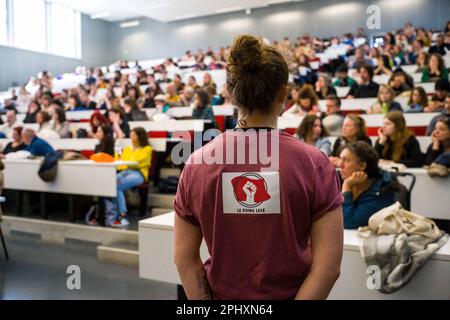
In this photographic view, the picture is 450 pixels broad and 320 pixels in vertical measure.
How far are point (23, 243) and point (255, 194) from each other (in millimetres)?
3713

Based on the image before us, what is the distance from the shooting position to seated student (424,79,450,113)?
14.1 feet

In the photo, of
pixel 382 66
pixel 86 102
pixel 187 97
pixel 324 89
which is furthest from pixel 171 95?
pixel 382 66

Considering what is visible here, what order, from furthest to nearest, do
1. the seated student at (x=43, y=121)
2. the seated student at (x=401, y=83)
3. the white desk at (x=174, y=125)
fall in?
the seated student at (x=43, y=121) < the seated student at (x=401, y=83) < the white desk at (x=174, y=125)

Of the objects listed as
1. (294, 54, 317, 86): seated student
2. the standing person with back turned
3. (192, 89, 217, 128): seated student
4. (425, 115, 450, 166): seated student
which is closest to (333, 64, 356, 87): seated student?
(294, 54, 317, 86): seated student

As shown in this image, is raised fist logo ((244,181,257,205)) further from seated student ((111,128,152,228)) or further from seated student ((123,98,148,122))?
seated student ((123,98,148,122))

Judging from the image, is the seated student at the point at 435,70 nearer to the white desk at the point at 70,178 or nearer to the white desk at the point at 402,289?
the white desk at the point at 70,178

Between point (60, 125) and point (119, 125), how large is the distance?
1.07 m

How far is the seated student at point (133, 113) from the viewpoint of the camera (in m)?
5.68

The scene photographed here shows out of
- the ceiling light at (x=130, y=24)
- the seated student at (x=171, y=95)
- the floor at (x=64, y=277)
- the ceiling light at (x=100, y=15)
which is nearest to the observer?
the floor at (x=64, y=277)

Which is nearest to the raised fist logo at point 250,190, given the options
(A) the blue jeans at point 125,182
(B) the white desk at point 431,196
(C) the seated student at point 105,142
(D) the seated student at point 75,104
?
(B) the white desk at point 431,196

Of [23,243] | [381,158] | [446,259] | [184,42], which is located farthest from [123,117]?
[184,42]

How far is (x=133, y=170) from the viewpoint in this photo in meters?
4.18

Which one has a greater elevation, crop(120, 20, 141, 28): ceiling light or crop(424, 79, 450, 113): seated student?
crop(120, 20, 141, 28): ceiling light

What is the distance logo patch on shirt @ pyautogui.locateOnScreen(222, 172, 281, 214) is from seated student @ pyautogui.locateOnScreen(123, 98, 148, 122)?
4962mm
